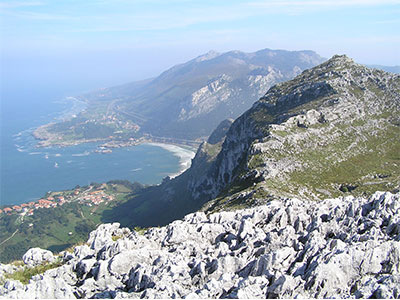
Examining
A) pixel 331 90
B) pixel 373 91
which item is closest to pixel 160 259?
pixel 331 90

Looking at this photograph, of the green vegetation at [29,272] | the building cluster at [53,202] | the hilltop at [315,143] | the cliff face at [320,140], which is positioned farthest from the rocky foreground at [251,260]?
the building cluster at [53,202]

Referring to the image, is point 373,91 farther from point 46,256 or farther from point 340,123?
point 46,256

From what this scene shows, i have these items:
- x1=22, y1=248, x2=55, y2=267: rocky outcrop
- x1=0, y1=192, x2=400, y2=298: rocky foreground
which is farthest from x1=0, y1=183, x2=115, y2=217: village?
x1=0, y1=192, x2=400, y2=298: rocky foreground

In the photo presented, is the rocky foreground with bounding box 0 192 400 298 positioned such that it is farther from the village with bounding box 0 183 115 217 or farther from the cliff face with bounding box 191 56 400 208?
the village with bounding box 0 183 115 217

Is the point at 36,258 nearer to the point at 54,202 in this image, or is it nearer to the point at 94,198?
the point at 94,198

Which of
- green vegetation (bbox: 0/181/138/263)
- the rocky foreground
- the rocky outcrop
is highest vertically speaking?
the rocky foreground

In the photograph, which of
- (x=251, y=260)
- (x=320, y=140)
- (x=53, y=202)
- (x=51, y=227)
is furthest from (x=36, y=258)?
(x=53, y=202)
